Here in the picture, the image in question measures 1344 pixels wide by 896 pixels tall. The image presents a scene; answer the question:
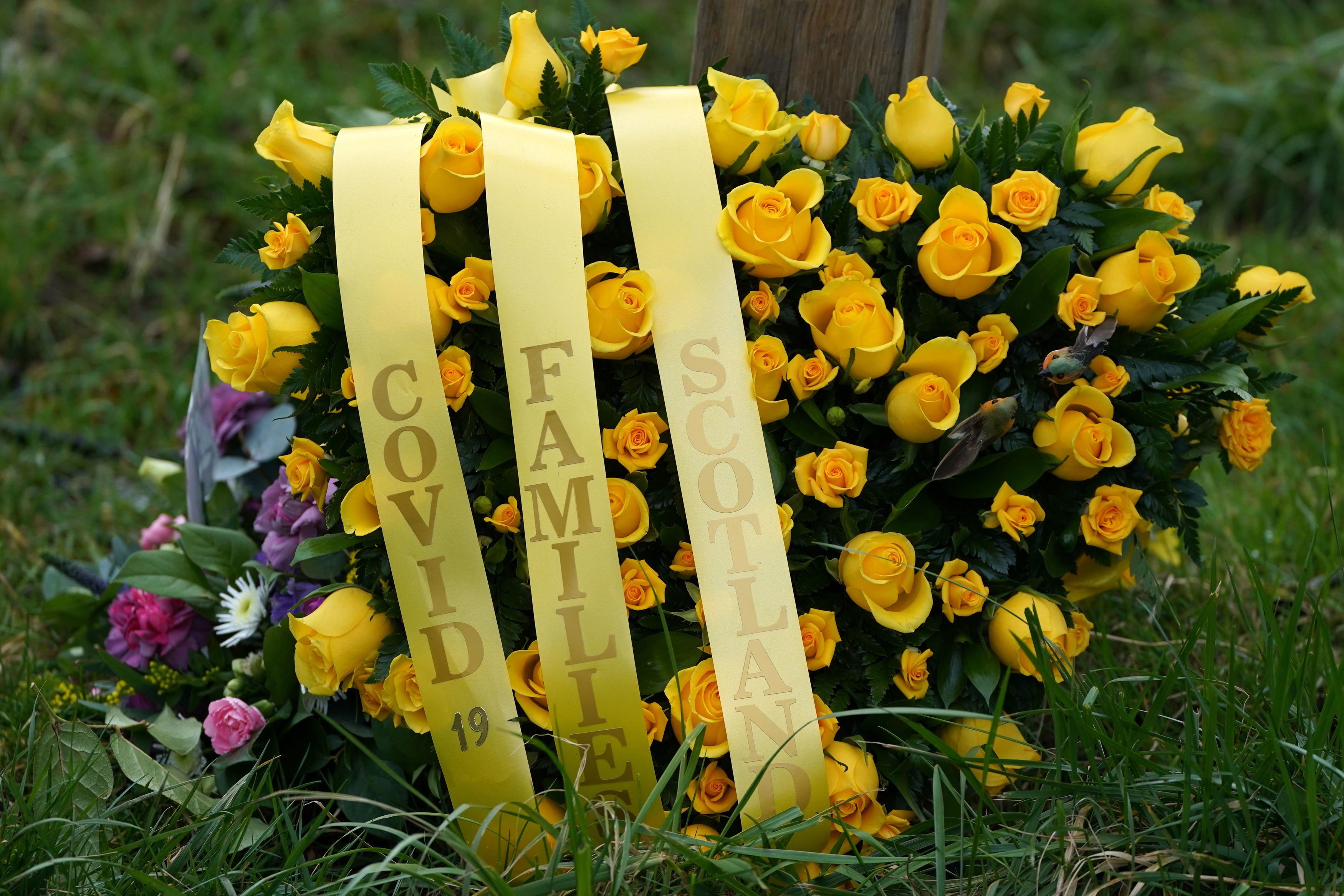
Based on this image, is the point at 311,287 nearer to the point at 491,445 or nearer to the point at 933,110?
the point at 491,445

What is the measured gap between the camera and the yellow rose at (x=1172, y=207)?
1.41m

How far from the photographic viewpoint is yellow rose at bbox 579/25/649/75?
1.38 m

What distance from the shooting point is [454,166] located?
48.9 inches

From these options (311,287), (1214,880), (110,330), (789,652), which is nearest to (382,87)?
(311,287)

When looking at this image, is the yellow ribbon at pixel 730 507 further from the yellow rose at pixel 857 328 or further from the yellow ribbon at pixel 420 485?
the yellow ribbon at pixel 420 485

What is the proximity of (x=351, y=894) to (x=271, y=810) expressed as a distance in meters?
0.34

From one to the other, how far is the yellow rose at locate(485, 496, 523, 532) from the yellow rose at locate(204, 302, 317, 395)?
12.6 inches

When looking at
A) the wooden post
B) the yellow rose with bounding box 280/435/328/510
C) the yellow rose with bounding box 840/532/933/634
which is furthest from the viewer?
the wooden post

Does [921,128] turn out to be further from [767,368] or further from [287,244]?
[287,244]

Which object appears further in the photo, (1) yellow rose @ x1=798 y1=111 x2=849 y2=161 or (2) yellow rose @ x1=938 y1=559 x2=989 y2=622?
(1) yellow rose @ x1=798 y1=111 x2=849 y2=161

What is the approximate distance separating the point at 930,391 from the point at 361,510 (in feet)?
2.31

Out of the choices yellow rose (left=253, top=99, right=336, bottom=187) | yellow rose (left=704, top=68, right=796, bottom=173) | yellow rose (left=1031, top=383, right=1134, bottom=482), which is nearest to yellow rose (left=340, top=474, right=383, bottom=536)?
yellow rose (left=253, top=99, right=336, bottom=187)

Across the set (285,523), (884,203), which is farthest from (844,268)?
(285,523)

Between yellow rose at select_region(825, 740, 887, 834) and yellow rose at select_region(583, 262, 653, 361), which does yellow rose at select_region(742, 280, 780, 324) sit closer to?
yellow rose at select_region(583, 262, 653, 361)
